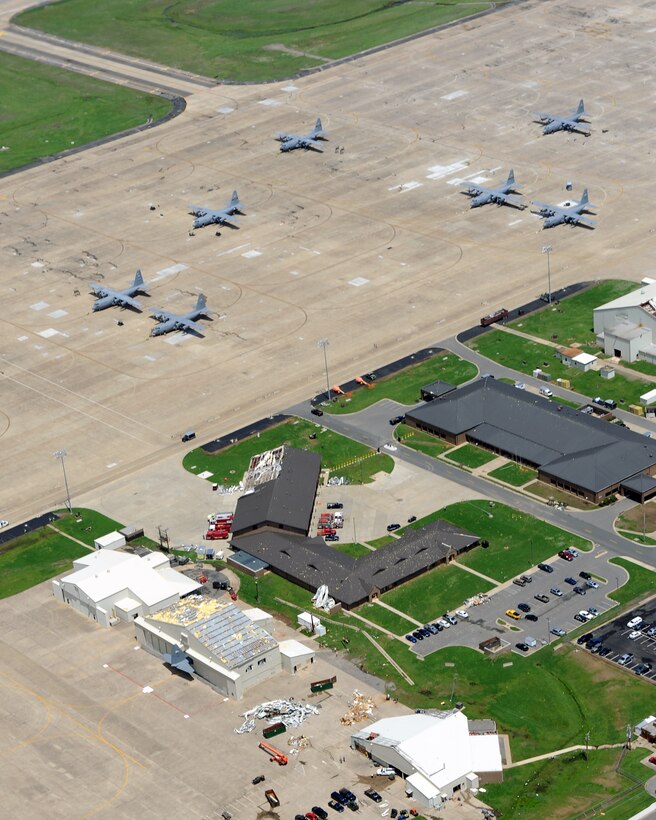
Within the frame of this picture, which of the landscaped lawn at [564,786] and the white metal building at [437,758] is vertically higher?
the white metal building at [437,758]

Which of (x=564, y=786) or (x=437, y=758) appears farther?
(x=437, y=758)

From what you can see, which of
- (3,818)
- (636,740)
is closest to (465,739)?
(636,740)

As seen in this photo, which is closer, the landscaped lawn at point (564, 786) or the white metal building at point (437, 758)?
the landscaped lawn at point (564, 786)

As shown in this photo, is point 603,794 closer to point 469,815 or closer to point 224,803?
point 469,815

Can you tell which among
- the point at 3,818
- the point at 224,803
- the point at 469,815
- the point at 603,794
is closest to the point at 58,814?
the point at 3,818
